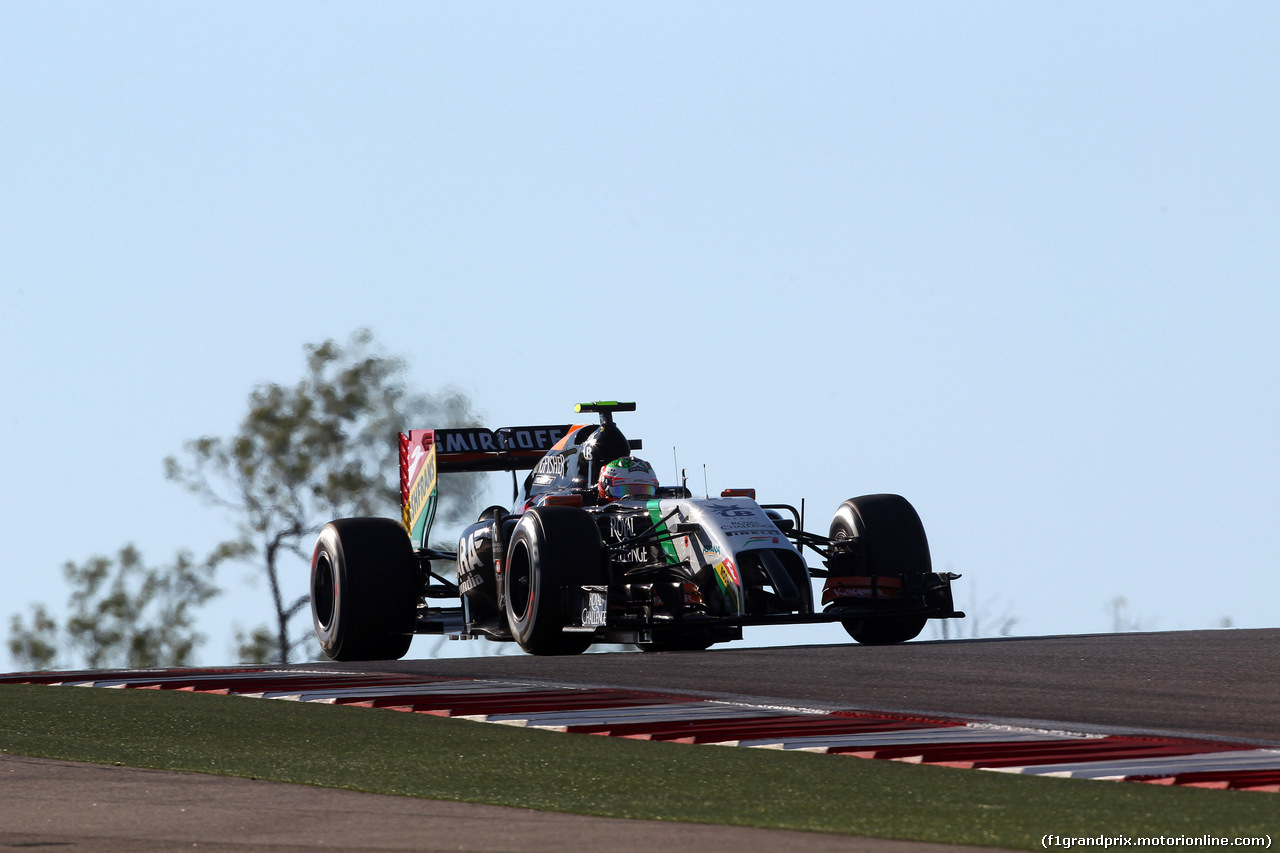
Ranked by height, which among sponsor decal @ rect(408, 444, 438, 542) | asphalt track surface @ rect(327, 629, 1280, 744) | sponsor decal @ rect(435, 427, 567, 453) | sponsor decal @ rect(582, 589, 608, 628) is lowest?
asphalt track surface @ rect(327, 629, 1280, 744)

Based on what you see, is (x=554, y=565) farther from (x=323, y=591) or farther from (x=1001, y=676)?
(x=1001, y=676)

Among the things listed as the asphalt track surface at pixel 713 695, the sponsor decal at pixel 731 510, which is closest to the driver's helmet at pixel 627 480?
the sponsor decal at pixel 731 510

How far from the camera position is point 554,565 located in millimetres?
15031

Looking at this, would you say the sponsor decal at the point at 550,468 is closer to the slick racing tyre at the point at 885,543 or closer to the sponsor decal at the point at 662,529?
the sponsor decal at the point at 662,529

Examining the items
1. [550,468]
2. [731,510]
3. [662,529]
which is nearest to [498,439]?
[550,468]

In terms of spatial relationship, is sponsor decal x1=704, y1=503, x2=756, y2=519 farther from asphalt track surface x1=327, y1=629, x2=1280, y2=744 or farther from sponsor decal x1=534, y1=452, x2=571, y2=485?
sponsor decal x1=534, y1=452, x2=571, y2=485

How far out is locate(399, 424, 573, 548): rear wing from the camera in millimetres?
19219

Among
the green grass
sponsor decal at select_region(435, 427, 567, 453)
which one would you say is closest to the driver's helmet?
sponsor decal at select_region(435, 427, 567, 453)

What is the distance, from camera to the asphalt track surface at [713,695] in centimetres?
636

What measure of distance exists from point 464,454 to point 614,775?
11464 millimetres

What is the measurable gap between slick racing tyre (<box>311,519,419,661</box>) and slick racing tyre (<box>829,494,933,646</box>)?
419 centimetres

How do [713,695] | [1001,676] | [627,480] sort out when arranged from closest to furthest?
1. [713,695]
2. [1001,676]
3. [627,480]

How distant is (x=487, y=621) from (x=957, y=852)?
457 inches

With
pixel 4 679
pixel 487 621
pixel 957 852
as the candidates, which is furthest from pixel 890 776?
pixel 487 621
